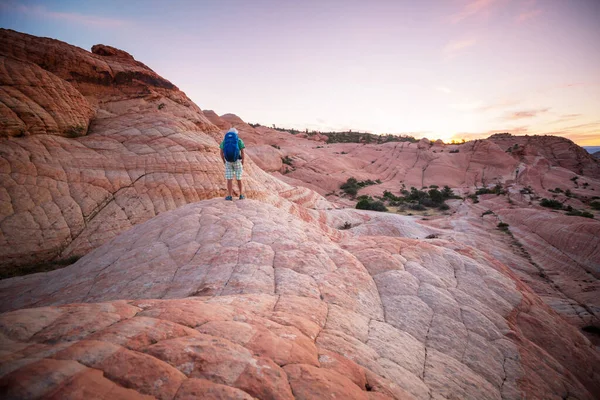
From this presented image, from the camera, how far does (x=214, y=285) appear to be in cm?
435

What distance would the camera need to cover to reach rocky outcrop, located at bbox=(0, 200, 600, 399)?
2010 millimetres

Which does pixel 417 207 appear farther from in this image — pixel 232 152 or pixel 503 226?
pixel 232 152

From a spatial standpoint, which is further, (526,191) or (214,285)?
(526,191)

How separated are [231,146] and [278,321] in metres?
6.07

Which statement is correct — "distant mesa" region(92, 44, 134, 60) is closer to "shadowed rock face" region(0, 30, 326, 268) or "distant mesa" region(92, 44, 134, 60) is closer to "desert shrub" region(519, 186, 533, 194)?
"shadowed rock face" region(0, 30, 326, 268)

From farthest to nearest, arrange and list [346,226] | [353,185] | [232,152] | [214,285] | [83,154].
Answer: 1. [353,185]
2. [346,226]
3. [83,154]
4. [232,152]
5. [214,285]

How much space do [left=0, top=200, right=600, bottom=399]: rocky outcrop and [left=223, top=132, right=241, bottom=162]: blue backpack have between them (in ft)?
5.54

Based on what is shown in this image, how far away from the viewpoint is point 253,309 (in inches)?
137

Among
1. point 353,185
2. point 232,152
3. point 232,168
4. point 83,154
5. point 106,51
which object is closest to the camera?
point 232,152

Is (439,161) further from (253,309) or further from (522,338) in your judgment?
(253,309)

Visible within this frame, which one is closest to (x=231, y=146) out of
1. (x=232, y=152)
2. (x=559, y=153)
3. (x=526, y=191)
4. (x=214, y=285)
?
(x=232, y=152)

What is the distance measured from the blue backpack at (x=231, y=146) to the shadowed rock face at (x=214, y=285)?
5.29 feet

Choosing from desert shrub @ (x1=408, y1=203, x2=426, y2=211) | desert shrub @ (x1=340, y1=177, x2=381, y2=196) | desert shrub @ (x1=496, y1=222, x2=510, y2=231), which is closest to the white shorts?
desert shrub @ (x1=496, y1=222, x2=510, y2=231)

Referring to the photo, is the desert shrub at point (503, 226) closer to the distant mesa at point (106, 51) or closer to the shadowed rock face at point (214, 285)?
the shadowed rock face at point (214, 285)
